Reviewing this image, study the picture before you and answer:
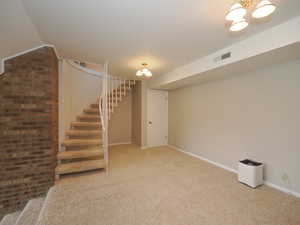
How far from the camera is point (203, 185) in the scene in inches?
98.0

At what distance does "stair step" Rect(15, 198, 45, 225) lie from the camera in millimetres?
1776

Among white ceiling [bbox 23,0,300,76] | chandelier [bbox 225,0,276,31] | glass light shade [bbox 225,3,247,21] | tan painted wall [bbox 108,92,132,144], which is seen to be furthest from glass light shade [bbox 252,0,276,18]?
tan painted wall [bbox 108,92,132,144]

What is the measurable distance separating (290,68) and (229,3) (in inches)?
68.0

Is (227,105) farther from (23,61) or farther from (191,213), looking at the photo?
(23,61)

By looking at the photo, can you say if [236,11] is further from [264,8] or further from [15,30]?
[15,30]

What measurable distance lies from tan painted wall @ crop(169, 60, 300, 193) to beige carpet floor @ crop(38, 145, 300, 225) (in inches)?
19.9

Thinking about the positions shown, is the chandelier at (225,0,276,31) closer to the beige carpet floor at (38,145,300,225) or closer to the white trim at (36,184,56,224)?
the beige carpet floor at (38,145,300,225)

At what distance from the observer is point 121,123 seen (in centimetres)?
566

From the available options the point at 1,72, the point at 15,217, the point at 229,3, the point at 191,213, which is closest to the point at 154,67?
the point at 229,3

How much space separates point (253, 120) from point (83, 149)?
4160 millimetres

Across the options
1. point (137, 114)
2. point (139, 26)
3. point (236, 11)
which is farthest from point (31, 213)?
point (137, 114)

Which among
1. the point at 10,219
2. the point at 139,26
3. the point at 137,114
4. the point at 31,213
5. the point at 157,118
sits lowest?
the point at 10,219

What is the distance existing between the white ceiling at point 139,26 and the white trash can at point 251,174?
2239 mm

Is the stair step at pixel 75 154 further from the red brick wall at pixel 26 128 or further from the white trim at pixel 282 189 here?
the white trim at pixel 282 189
